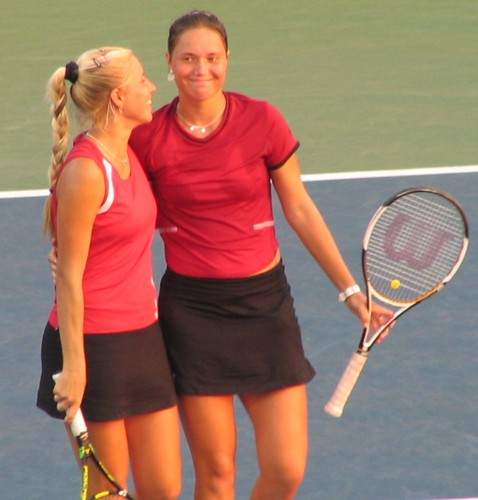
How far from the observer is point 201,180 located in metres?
4.27

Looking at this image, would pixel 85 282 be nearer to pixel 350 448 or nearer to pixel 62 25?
pixel 350 448

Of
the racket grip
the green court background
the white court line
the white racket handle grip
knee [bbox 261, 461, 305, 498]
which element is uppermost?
the white racket handle grip

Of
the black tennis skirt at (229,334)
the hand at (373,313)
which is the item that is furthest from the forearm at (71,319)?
the hand at (373,313)

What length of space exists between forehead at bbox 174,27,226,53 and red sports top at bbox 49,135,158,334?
15.3 inches

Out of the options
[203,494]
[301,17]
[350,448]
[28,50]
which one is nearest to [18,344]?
[350,448]

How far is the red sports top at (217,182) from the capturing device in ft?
14.0

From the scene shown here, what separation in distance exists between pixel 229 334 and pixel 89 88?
37.5 inches

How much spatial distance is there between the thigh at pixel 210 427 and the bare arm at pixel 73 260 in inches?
19.1

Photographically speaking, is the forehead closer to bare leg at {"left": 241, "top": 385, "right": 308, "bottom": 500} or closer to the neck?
the neck

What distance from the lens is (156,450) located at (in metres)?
4.28

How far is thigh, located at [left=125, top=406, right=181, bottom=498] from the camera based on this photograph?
428cm

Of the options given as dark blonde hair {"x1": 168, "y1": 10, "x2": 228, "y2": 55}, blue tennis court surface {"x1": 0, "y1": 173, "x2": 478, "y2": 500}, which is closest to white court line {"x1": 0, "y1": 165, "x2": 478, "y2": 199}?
blue tennis court surface {"x1": 0, "y1": 173, "x2": 478, "y2": 500}

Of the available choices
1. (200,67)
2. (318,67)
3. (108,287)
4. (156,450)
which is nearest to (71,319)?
(108,287)

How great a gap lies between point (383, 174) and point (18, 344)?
3075 millimetres
